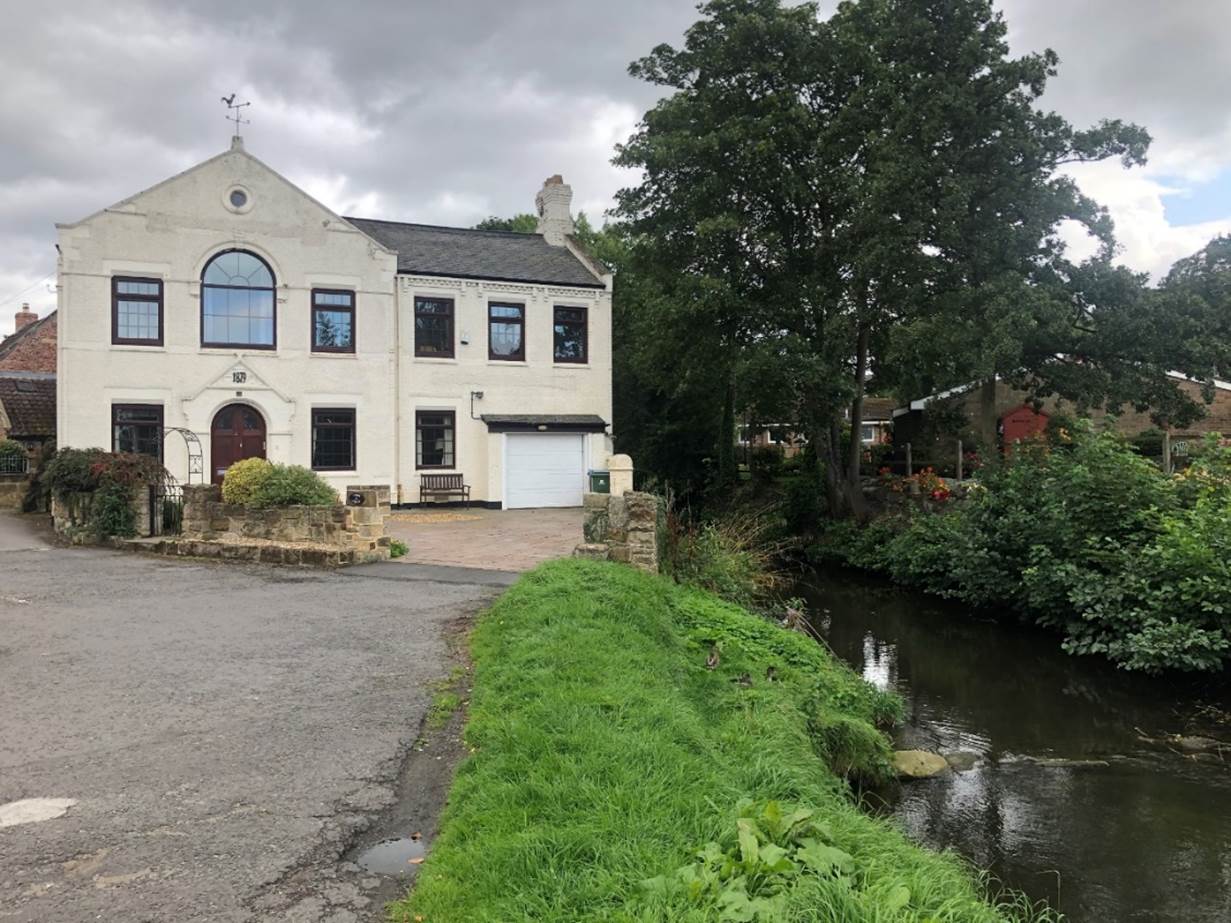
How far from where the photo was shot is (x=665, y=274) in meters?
23.5

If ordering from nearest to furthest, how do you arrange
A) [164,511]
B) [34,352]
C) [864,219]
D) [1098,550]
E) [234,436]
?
[1098,550] < [164,511] < [864,219] < [234,436] < [34,352]

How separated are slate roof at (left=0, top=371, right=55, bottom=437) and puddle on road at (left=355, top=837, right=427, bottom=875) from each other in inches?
1045

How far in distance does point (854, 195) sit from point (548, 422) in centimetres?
1039

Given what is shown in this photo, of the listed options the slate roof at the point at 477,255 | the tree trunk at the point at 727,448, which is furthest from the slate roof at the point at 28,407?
the tree trunk at the point at 727,448

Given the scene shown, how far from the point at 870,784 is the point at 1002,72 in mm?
17138

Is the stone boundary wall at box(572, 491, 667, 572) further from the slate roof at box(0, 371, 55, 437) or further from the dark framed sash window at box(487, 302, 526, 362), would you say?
the slate roof at box(0, 371, 55, 437)

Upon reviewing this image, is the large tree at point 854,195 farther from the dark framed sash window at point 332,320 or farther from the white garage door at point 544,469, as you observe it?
the dark framed sash window at point 332,320

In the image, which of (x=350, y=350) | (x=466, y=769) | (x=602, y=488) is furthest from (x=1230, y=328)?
(x=466, y=769)

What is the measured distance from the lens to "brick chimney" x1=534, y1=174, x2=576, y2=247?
28047 millimetres

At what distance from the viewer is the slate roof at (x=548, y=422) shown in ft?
79.9

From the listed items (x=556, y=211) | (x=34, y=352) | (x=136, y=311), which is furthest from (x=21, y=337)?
(x=556, y=211)

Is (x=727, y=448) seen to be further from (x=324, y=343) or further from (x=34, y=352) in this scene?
(x=34, y=352)

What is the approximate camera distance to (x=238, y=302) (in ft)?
73.5

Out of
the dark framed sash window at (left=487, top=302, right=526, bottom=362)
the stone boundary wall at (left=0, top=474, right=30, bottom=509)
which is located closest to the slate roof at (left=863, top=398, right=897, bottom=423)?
the dark framed sash window at (left=487, top=302, right=526, bottom=362)
